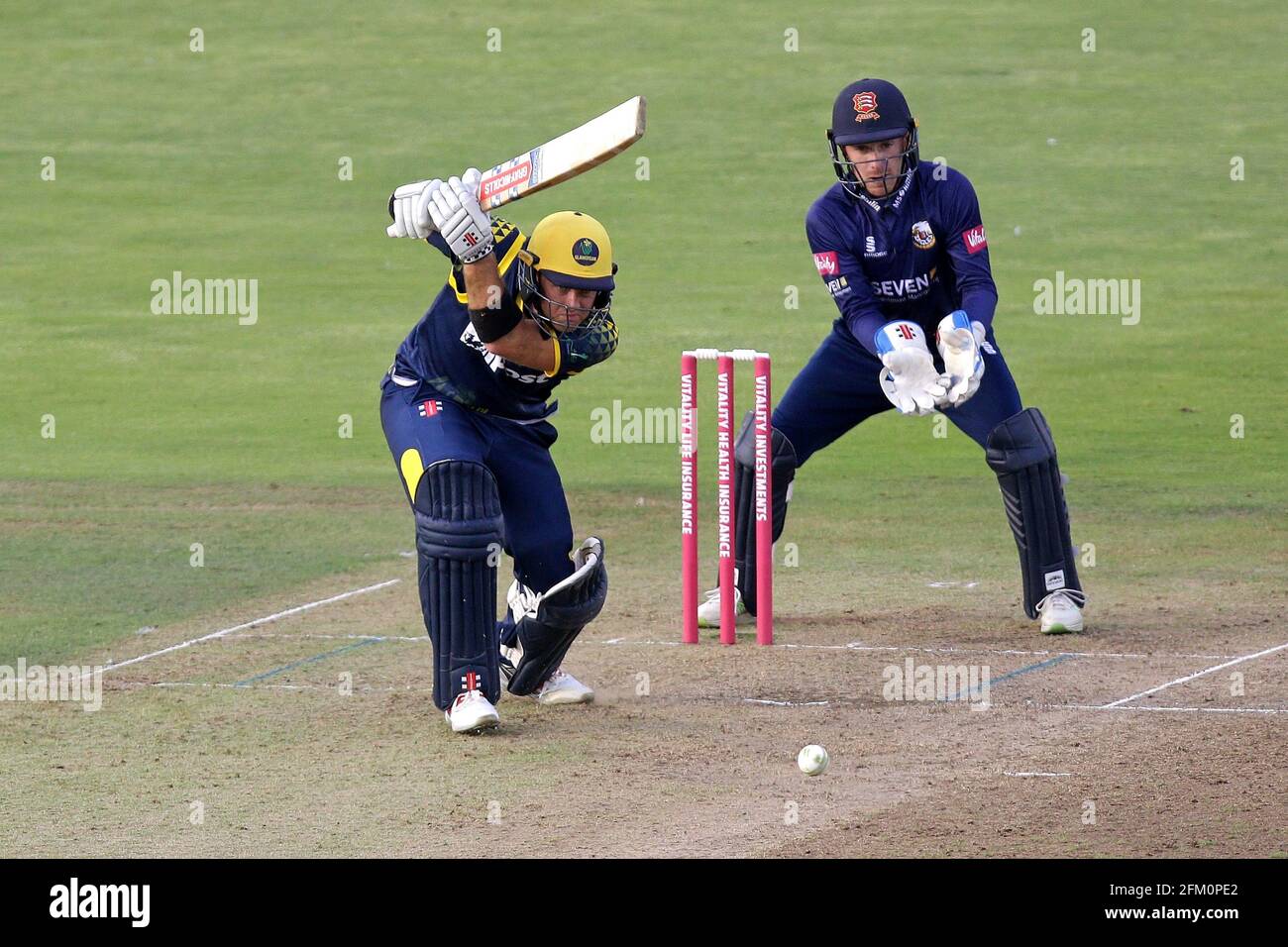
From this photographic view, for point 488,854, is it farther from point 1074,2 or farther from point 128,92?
point 1074,2

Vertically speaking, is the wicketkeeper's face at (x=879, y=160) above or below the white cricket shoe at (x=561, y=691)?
above

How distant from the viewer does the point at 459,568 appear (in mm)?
7586

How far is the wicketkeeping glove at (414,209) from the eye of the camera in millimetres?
7316

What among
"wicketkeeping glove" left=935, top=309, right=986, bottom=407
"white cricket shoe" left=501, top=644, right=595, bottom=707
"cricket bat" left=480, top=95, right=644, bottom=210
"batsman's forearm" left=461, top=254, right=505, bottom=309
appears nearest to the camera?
"cricket bat" left=480, top=95, right=644, bottom=210

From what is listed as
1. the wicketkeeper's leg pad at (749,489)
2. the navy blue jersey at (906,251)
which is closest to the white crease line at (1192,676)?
the navy blue jersey at (906,251)

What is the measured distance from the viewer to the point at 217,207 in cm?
2266

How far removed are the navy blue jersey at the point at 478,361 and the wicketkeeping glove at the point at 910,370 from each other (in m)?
1.43

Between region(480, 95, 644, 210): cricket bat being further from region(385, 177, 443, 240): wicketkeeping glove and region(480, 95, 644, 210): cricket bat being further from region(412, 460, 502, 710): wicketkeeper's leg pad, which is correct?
region(412, 460, 502, 710): wicketkeeper's leg pad

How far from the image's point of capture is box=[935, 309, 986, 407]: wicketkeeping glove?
28.7 ft

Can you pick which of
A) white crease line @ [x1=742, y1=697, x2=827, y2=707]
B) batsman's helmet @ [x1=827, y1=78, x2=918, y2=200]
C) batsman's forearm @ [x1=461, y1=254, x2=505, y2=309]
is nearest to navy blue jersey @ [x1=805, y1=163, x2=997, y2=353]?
batsman's helmet @ [x1=827, y1=78, x2=918, y2=200]

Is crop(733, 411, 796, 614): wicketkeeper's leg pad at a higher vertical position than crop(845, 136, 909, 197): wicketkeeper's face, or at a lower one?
lower

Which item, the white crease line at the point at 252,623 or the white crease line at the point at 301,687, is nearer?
the white crease line at the point at 301,687

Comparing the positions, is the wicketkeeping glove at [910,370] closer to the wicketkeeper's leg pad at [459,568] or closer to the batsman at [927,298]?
the batsman at [927,298]

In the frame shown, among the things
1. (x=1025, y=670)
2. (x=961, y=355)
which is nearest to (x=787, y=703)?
(x=1025, y=670)
